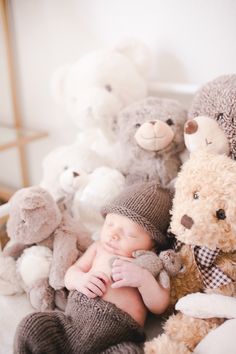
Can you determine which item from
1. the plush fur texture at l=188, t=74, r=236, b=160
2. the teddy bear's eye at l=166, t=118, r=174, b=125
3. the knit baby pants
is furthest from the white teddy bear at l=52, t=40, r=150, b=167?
the knit baby pants

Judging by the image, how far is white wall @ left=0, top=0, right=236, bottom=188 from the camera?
3.80 ft

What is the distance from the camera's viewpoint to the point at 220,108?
87 centimetres

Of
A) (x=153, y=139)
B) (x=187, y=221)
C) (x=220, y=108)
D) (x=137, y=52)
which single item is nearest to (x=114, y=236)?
(x=187, y=221)

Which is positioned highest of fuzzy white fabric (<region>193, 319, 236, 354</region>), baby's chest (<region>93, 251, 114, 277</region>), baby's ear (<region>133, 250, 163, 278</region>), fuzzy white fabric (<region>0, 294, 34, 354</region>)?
baby's ear (<region>133, 250, 163, 278</region>)

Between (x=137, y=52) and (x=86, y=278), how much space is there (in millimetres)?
787

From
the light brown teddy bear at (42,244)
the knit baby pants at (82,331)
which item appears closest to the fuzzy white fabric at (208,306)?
the knit baby pants at (82,331)

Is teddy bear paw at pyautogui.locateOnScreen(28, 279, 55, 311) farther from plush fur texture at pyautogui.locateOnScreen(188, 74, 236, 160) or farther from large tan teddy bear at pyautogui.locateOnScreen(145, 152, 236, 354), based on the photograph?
plush fur texture at pyautogui.locateOnScreen(188, 74, 236, 160)

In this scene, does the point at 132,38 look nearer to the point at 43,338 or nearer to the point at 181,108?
the point at 181,108

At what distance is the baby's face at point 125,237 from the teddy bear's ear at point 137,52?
620 mm

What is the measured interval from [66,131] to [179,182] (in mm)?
915

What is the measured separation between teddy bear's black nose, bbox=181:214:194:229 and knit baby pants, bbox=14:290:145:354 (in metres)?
0.22

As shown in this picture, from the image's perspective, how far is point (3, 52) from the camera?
1.63 meters

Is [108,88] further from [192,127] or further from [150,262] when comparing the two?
[150,262]

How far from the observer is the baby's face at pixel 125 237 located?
807mm
